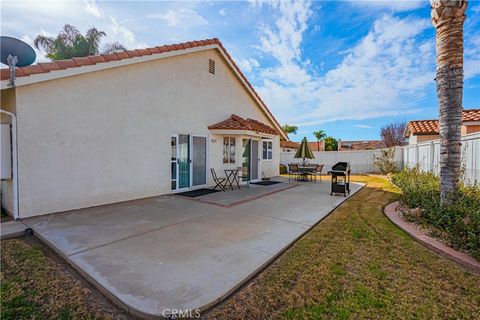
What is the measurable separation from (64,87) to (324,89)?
17.4m

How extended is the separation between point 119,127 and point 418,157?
16.6 meters

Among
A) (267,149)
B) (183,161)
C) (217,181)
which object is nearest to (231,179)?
(217,181)

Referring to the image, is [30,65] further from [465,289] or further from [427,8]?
[427,8]

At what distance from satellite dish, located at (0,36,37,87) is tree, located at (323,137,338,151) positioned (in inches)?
1905

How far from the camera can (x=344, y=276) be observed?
12.6ft

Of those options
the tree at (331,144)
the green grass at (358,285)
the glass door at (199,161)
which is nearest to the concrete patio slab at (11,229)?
the green grass at (358,285)

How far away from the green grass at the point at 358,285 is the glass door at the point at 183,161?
24.3 ft

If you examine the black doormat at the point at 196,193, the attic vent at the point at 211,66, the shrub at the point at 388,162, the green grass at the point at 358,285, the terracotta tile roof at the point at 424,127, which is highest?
the attic vent at the point at 211,66

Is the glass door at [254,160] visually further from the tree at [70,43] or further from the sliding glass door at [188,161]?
the tree at [70,43]

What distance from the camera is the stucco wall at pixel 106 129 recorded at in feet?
22.7

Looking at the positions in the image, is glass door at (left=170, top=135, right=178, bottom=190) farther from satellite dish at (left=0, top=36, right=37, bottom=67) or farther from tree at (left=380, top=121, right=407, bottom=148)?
tree at (left=380, top=121, right=407, bottom=148)

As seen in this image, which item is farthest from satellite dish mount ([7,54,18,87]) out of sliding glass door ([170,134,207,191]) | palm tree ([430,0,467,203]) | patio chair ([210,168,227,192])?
palm tree ([430,0,467,203])

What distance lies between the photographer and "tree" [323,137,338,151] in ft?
159

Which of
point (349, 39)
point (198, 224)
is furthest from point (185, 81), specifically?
point (349, 39)
